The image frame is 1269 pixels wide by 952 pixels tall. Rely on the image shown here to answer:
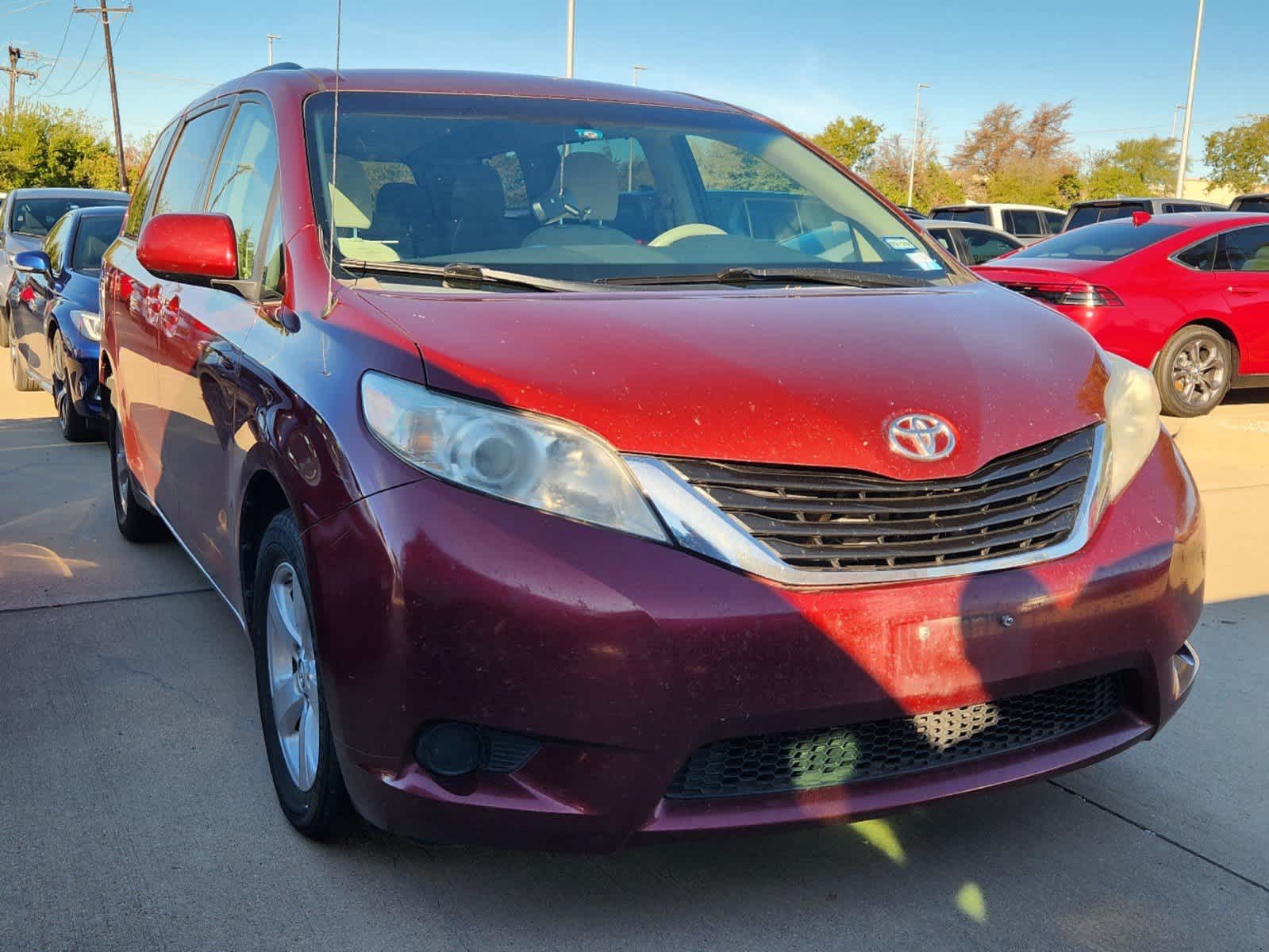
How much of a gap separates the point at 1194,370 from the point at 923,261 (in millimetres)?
6383

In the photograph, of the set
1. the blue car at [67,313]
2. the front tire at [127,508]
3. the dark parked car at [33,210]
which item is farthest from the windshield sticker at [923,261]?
the dark parked car at [33,210]

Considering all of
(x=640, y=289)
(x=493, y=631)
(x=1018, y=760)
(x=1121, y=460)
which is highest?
(x=640, y=289)

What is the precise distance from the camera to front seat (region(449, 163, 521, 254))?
10.6 feet

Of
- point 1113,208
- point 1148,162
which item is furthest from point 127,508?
point 1148,162

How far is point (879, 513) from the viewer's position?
2.36 metres

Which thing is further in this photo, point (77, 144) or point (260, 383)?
point (77, 144)

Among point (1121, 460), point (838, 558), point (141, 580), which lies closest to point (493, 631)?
point (838, 558)

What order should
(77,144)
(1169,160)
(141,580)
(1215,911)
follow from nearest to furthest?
(1215,911)
(141,580)
(77,144)
(1169,160)

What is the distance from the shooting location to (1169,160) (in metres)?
67.1

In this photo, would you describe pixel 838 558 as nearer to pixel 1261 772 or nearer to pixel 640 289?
pixel 640 289

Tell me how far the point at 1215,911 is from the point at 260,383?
7.63 feet

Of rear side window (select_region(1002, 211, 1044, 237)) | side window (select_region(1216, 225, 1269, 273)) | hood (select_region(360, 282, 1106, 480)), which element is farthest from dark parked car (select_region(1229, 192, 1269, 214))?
hood (select_region(360, 282, 1106, 480))

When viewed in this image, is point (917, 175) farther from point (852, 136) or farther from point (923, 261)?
point (923, 261)

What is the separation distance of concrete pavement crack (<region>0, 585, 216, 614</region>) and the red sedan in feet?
20.7
